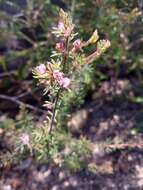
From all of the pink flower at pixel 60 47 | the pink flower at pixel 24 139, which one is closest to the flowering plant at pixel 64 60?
the pink flower at pixel 60 47

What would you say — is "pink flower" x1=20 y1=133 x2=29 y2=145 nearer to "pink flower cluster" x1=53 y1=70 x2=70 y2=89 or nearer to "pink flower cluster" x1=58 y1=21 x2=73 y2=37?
"pink flower cluster" x1=53 y1=70 x2=70 y2=89

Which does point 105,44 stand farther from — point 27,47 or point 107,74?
point 27,47

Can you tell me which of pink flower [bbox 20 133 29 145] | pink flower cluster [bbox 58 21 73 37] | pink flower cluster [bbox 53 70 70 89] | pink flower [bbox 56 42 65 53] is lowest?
pink flower [bbox 20 133 29 145]

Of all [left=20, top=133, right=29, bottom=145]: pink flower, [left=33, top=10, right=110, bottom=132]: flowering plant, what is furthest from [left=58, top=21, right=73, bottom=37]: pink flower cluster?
[left=20, top=133, right=29, bottom=145]: pink flower

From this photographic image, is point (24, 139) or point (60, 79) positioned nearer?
point (60, 79)

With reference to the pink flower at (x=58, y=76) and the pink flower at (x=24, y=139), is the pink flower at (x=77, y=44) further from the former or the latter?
the pink flower at (x=24, y=139)

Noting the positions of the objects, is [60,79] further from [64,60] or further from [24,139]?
[24,139]

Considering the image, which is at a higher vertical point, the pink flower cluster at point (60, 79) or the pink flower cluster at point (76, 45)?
the pink flower cluster at point (76, 45)

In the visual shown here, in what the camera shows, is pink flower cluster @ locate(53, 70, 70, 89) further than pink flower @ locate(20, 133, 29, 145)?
No

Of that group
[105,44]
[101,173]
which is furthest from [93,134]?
[105,44]

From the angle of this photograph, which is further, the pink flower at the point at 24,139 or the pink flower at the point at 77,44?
the pink flower at the point at 24,139

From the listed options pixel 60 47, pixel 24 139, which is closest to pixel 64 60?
pixel 60 47
